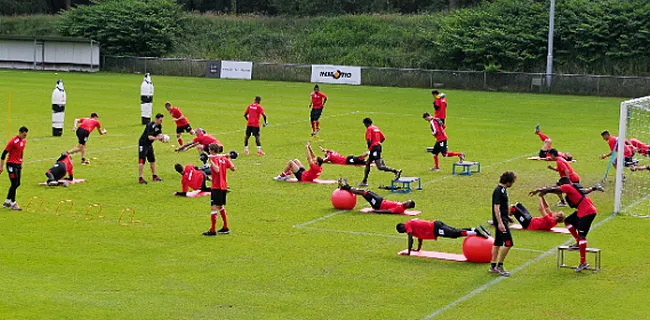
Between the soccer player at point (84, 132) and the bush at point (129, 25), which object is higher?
the bush at point (129, 25)

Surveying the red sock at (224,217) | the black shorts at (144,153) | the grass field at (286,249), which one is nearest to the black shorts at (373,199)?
the grass field at (286,249)

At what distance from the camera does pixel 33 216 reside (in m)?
25.5

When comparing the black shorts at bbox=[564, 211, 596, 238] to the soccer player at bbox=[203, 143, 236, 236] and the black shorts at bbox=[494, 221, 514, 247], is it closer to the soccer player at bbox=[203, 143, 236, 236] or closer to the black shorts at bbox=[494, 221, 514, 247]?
the black shorts at bbox=[494, 221, 514, 247]

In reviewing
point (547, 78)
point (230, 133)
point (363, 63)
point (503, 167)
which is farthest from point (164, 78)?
point (503, 167)

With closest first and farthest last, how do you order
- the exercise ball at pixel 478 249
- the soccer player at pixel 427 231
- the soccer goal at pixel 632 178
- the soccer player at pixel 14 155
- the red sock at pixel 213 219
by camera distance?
the exercise ball at pixel 478 249, the soccer player at pixel 427 231, the red sock at pixel 213 219, the soccer player at pixel 14 155, the soccer goal at pixel 632 178

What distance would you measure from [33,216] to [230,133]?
20.0 metres

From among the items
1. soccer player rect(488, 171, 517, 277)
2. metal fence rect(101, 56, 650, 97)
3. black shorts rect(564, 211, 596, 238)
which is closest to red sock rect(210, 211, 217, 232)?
soccer player rect(488, 171, 517, 277)

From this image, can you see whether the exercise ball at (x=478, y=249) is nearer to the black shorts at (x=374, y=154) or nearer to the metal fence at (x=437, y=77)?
the black shorts at (x=374, y=154)

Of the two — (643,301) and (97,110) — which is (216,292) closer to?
(643,301)

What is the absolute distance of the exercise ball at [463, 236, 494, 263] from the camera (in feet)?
68.0

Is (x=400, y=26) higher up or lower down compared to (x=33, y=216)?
higher up

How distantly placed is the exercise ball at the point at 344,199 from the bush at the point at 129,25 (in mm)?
65740

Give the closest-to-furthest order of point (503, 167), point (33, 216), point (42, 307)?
point (42, 307)
point (33, 216)
point (503, 167)

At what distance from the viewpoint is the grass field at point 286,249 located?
1758 centimetres
